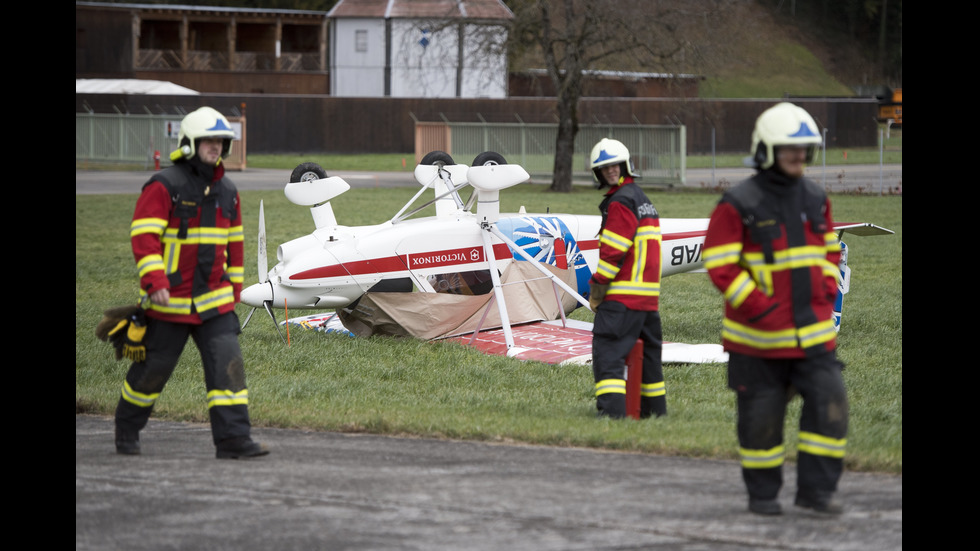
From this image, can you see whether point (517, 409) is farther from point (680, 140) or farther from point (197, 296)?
point (680, 140)

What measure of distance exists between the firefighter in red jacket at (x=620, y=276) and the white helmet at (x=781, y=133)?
7.50ft

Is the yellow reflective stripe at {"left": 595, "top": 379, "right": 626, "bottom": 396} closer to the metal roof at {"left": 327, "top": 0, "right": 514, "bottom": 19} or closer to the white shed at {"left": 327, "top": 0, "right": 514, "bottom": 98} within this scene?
the white shed at {"left": 327, "top": 0, "right": 514, "bottom": 98}

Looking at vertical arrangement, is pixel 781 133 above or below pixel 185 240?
above

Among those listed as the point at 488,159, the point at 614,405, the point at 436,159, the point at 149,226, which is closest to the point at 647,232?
the point at 614,405

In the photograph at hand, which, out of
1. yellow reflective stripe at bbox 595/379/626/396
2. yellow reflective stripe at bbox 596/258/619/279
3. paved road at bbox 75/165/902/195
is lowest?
yellow reflective stripe at bbox 595/379/626/396

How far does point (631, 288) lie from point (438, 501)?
2586 mm

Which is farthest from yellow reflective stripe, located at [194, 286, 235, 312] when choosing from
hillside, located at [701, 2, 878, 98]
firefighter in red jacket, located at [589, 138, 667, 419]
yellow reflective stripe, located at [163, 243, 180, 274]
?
hillside, located at [701, 2, 878, 98]

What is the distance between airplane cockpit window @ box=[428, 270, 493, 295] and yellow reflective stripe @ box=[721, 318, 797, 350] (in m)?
6.28

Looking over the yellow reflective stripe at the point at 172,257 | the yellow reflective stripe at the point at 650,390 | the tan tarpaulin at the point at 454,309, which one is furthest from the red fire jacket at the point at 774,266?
the tan tarpaulin at the point at 454,309

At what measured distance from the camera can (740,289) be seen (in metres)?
5.29

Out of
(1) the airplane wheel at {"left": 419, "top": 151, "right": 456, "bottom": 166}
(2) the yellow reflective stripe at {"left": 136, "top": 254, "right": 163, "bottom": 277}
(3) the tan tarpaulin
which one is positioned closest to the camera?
(2) the yellow reflective stripe at {"left": 136, "top": 254, "right": 163, "bottom": 277}

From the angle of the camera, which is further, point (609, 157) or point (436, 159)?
point (436, 159)

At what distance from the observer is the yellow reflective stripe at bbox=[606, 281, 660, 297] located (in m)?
7.67

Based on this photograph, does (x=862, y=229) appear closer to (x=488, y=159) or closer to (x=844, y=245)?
(x=844, y=245)
